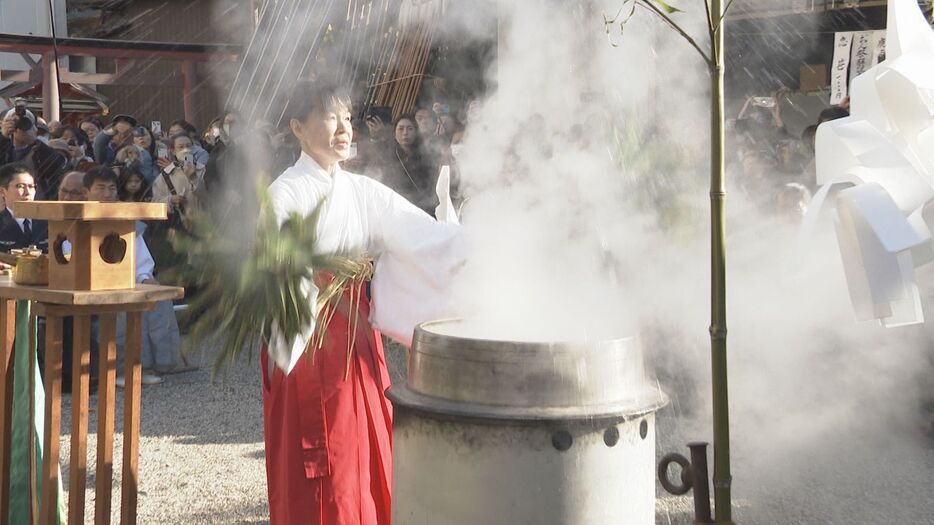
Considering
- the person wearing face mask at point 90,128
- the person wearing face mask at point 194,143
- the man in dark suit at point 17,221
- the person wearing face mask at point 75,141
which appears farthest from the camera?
the person wearing face mask at point 90,128

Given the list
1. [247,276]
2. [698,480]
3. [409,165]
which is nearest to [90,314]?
[247,276]

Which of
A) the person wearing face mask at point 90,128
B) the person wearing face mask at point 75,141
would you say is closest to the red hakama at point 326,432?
the person wearing face mask at point 75,141

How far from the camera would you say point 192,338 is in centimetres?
237

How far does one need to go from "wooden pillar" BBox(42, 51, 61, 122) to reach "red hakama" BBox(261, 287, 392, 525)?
12.5 m

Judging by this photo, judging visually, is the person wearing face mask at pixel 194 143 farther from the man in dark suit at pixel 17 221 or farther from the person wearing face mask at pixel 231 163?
the man in dark suit at pixel 17 221

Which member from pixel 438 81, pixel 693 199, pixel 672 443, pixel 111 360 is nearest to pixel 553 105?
pixel 693 199

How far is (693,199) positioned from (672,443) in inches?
68.0

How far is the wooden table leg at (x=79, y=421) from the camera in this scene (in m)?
2.66

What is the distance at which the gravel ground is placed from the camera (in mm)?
3943

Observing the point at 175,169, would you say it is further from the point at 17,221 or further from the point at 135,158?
the point at 17,221

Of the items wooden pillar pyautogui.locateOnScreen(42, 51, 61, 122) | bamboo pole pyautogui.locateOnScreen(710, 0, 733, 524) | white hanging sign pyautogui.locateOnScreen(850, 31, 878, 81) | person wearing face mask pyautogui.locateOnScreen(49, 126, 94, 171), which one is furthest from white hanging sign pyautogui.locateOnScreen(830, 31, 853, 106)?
wooden pillar pyautogui.locateOnScreen(42, 51, 61, 122)

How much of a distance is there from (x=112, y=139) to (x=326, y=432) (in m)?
8.08

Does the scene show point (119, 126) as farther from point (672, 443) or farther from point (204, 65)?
point (672, 443)

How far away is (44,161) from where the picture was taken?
856 centimetres
